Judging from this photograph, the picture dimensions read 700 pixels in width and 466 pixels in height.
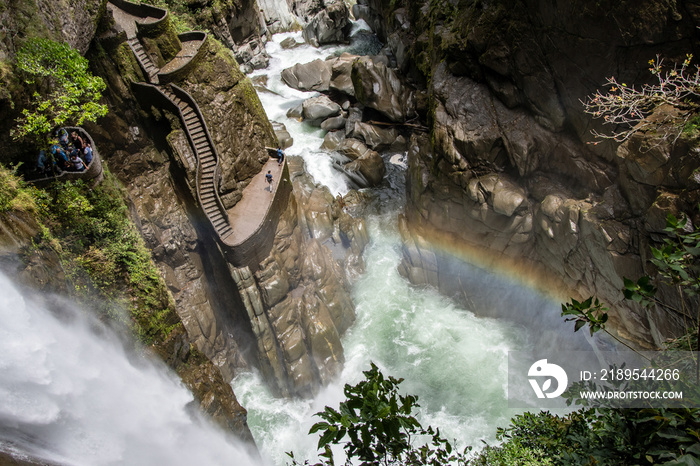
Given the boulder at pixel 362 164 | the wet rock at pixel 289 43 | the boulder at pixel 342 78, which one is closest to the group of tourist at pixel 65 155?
the boulder at pixel 362 164

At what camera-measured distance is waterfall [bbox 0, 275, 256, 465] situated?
8891mm

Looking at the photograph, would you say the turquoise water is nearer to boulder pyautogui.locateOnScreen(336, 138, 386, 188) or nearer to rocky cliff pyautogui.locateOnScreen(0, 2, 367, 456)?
rocky cliff pyautogui.locateOnScreen(0, 2, 367, 456)

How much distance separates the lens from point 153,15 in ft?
59.9

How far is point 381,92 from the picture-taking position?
2542cm

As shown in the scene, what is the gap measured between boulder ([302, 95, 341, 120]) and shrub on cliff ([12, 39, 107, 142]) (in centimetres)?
1603

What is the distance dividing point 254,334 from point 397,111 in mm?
16214

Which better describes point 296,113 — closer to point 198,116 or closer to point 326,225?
point 326,225

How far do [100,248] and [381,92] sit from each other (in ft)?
61.3

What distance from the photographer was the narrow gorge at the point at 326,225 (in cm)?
1160

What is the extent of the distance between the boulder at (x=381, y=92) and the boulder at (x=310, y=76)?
17.1ft

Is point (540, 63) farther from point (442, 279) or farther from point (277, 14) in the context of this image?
point (277, 14)

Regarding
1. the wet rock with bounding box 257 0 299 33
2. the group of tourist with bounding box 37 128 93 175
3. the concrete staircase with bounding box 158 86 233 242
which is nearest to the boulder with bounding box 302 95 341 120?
the concrete staircase with bounding box 158 86 233 242

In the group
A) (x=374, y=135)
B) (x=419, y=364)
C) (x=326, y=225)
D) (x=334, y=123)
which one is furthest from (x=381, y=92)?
(x=419, y=364)

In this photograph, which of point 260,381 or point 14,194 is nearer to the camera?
point 14,194
